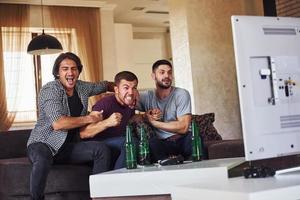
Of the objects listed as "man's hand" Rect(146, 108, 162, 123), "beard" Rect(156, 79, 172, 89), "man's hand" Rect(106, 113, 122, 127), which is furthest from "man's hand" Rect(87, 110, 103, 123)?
"beard" Rect(156, 79, 172, 89)

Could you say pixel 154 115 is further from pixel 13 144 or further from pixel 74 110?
pixel 13 144

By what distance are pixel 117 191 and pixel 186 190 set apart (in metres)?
0.43

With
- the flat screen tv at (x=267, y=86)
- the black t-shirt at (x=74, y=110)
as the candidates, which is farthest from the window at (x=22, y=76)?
the flat screen tv at (x=267, y=86)

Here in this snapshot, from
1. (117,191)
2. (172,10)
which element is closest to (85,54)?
(172,10)

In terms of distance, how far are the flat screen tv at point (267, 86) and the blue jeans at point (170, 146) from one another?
155cm

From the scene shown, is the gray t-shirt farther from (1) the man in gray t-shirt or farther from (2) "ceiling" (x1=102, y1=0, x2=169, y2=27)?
(2) "ceiling" (x1=102, y1=0, x2=169, y2=27)

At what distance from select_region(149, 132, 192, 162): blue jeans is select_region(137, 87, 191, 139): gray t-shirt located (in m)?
0.07

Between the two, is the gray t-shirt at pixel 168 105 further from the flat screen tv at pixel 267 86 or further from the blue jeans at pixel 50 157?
the flat screen tv at pixel 267 86

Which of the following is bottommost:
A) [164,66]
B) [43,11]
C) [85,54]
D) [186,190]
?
[186,190]

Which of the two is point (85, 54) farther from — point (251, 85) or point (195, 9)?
point (251, 85)

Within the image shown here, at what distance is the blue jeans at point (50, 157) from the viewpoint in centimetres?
262

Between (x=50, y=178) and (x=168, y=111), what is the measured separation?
37.7 inches

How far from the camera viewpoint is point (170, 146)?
2.83 metres

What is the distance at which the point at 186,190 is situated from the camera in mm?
1023
